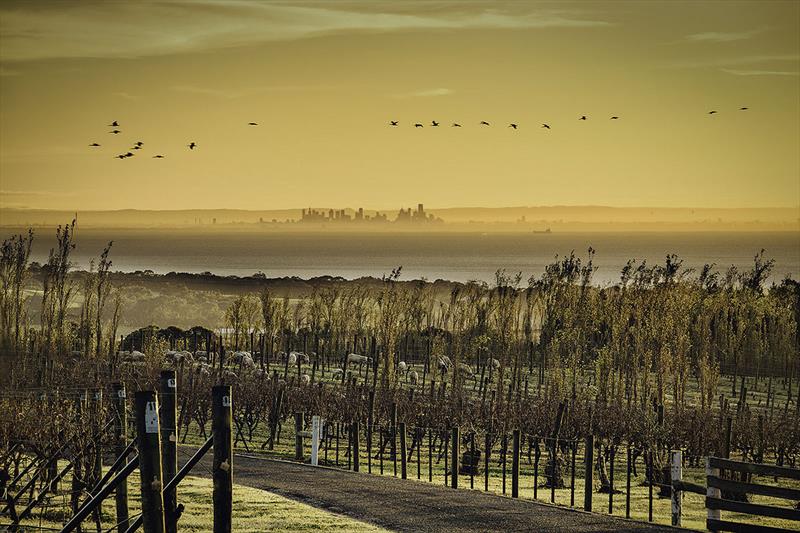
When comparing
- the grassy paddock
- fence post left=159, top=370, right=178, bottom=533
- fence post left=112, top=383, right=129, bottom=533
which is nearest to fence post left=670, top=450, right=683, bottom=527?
the grassy paddock

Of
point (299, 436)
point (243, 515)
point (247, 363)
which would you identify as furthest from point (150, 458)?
point (247, 363)

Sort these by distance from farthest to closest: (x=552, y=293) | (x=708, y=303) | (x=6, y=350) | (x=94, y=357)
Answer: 1. (x=552, y=293)
2. (x=708, y=303)
3. (x=94, y=357)
4. (x=6, y=350)

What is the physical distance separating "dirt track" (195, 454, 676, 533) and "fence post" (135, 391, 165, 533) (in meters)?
7.02

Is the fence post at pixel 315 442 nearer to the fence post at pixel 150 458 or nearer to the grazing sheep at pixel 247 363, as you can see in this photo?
the fence post at pixel 150 458

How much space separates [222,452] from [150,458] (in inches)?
55.6

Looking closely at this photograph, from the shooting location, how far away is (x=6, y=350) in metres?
42.0

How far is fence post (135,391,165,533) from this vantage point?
15.8 meters

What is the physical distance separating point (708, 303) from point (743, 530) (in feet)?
137

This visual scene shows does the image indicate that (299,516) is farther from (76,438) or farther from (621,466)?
(621,466)

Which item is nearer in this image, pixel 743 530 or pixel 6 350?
pixel 743 530

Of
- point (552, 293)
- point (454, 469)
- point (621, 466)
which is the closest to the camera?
point (454, 469)

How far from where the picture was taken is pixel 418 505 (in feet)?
81.3

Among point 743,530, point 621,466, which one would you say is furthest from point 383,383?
point 743,530

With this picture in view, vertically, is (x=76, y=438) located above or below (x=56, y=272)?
below
